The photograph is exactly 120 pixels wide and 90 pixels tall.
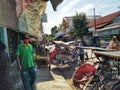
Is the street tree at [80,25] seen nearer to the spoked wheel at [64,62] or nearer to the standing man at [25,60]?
the spoked wheel at [64,62]

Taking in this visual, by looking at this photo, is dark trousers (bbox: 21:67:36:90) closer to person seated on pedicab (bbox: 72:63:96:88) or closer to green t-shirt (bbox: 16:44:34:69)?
green t-shirt (bbox: 16:44:34:69)

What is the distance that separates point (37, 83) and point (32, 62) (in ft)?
9.12

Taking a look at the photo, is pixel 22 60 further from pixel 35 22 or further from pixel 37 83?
pixel 37 83

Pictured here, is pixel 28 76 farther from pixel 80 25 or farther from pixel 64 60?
pixel 80 25

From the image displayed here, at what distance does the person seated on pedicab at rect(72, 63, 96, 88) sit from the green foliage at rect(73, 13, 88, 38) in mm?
46161

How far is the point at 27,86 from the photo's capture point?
749 cm

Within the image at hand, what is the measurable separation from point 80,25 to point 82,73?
47441 mm

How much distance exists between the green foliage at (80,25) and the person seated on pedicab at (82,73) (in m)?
46.2

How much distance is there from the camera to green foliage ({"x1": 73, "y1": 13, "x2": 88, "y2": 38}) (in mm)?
56469

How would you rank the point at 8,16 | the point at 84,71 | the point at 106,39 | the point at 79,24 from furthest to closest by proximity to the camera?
the point at 79,24, the point at 106,39, the point at 84,71, the point at 8,16

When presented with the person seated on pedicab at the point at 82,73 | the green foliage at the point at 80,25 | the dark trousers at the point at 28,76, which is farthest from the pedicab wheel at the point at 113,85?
the green foliage at the point at 80,25

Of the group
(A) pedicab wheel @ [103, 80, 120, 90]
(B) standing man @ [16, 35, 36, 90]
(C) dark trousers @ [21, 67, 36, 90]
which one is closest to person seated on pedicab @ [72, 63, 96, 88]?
(C) dark trousers @ [21, 67, 36, 90]

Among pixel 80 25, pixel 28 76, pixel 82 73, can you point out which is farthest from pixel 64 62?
pixel 80 25

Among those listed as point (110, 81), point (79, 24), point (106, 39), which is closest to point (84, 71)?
point (110, 81)
